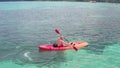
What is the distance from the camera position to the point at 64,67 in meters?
23.4

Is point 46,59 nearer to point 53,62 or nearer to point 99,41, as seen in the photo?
point 53,62

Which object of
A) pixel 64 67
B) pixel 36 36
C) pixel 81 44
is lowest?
pixel 64 67

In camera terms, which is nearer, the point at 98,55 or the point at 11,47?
the point at 98,55

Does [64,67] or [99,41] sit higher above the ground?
[99,41]

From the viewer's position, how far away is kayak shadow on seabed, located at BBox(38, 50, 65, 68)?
24.1 m

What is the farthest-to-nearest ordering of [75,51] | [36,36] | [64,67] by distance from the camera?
1. [36,36]
2. [75,51]
3. [64,67]

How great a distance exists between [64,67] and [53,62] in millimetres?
1815

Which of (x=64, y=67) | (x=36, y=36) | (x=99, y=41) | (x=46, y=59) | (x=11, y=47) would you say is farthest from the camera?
(x=36, y=36)

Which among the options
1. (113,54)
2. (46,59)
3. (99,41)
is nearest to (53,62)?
(46,59)

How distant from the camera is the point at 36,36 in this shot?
38188 mm

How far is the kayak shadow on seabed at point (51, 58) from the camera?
24.1 m

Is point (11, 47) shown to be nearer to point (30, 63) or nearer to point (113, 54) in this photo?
point (30, 63)

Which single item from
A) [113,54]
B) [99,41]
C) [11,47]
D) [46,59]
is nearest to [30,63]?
[46,59]

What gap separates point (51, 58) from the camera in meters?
26.1
